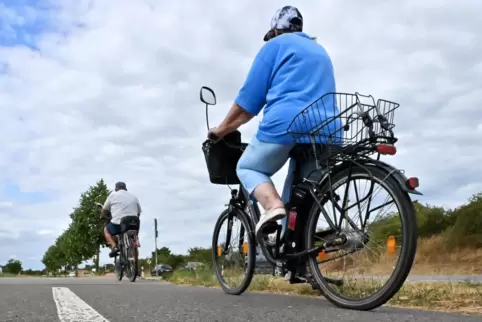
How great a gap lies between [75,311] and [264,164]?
1.65 meters

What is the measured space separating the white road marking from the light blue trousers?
1449mm

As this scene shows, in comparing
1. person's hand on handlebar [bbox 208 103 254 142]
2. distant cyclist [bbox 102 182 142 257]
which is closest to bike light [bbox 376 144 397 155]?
person's hand on handlebar [bbox 208 103 254 142]

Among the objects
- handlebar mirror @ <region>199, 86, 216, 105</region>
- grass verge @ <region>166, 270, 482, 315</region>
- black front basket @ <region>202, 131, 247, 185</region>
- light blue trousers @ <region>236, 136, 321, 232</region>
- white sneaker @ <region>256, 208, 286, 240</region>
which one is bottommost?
grass verge @ <region>166, 270, 482, 315</region>

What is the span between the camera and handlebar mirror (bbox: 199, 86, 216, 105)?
18.0 feet

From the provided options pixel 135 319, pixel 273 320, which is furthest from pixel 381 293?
pixel 135 319

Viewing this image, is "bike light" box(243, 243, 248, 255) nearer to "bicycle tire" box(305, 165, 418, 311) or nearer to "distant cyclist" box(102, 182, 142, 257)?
"bicycle tire" box(305, 165, 418, 311)

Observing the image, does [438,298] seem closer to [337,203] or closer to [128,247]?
[337,203]

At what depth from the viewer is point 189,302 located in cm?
439

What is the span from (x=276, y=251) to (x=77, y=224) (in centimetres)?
5218

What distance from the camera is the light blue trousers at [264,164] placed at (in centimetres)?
445

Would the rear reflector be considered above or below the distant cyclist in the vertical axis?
below

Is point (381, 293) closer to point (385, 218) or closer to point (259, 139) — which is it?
point (385, 218)

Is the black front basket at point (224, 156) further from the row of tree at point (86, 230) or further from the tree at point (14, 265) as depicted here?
the tree at point (14, 265)

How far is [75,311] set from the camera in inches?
151
